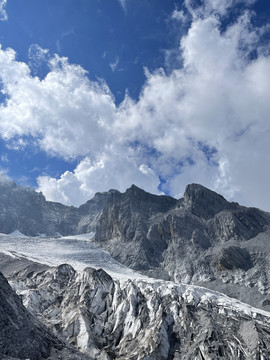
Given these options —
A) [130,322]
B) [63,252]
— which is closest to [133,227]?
[63,252]

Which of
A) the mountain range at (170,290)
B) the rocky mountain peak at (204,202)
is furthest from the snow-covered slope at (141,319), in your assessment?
the rocky mountain peak at (204,202)

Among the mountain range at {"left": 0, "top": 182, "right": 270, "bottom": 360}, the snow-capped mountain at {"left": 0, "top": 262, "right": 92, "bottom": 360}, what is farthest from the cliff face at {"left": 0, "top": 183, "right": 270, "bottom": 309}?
the snow-capped mountain at {"left": 0, "top": 262, "right": 92, "bottom": 360}

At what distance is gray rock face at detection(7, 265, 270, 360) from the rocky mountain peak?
71.9 meters

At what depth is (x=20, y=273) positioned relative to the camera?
79.3 meters

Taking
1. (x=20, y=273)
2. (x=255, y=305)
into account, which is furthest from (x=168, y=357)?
(x=20, y=273)

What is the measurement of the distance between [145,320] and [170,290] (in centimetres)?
Result: 1116

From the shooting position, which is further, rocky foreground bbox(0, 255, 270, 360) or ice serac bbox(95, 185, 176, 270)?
ice serac bbox(95, 185, 176, 270)

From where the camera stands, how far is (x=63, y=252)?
378ft

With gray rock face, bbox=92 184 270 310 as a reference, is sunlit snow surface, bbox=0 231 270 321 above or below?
below

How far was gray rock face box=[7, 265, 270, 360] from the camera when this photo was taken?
4159cm

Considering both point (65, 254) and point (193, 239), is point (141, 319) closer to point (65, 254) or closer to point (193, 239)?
point (193, 239)

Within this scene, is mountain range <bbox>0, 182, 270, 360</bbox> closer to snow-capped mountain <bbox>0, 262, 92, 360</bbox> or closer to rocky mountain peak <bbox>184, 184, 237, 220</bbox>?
snow-capped mountain <bbox>0, 262, 92, 360</bbox>

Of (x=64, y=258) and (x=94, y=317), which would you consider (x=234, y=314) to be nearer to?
(x=94, y=317)

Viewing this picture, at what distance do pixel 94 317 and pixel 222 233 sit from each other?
7506cm
